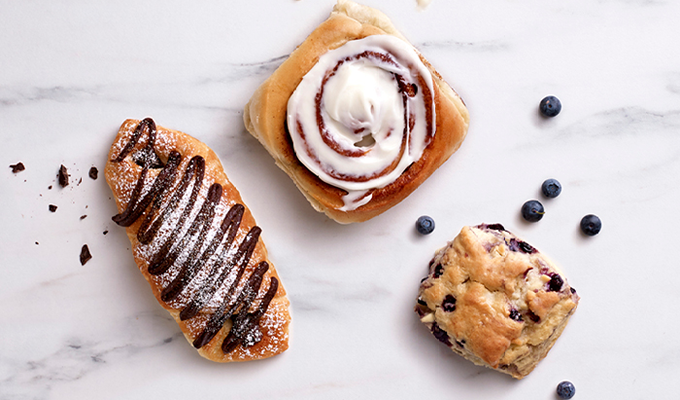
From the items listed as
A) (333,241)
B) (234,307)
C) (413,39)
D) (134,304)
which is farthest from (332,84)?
(134,304)

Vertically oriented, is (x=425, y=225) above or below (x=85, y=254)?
above

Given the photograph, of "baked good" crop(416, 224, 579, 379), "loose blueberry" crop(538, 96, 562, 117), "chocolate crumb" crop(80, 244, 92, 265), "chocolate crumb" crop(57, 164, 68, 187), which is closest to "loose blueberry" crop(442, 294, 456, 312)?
"baked good" crop(416, 224, 579, 379)

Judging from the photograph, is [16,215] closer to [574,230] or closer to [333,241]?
[333,241]

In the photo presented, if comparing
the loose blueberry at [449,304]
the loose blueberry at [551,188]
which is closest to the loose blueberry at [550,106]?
the loose blueberry at [551,188]

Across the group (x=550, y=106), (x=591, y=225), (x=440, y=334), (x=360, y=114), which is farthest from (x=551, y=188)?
(x=360, y=114)

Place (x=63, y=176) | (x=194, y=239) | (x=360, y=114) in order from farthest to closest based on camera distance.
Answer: (x=63, y=176) < (x=194, y=239) < (x=360, y=114)

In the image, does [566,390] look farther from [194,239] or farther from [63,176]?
[63,176]

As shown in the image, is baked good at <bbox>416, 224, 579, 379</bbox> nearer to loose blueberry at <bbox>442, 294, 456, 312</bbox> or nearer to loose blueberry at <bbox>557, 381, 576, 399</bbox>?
loose blueberry at <bbox>442, 294, 456, 312</bbox>
